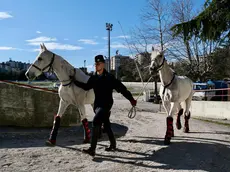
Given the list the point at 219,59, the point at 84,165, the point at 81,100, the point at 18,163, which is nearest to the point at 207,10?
the point at 81,100

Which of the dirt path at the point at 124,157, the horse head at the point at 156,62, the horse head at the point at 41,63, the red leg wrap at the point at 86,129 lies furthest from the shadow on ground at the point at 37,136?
the horse head at the point at 156,62

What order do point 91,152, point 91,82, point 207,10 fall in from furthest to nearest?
point 207,10 < point 91,82 < point 91,152

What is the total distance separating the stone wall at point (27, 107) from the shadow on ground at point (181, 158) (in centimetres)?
426

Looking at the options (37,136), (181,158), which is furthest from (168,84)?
(37,136)

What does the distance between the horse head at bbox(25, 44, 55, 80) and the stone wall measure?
9.80 feet

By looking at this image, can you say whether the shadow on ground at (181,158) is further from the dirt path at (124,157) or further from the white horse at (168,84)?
the white horse at (168,84)

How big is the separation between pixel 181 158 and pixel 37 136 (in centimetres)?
451

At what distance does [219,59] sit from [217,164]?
90.0ft

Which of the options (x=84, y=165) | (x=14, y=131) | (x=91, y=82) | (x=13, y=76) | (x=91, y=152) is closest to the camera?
(x=84, y=165)

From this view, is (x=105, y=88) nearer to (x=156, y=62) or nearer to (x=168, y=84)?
(x=156, y=62)

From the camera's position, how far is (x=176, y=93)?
22.2ft

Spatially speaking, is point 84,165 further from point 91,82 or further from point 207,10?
point 207,10

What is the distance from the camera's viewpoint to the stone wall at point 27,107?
28.0 ft

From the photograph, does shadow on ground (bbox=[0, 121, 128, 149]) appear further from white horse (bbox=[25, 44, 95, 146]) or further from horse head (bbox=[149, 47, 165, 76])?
horse head (bbox=[149, 47, 165, 76])
